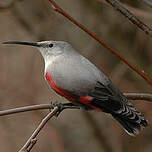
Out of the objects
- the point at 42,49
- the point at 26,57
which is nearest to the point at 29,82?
the point at 26,57

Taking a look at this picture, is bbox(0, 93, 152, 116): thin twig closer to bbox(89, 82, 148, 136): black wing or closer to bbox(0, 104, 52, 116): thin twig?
bbox(0, 104, 52, 116): thin twig

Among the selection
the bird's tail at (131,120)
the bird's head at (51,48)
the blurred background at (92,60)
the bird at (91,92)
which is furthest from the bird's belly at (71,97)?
the blurred background at (92,60)

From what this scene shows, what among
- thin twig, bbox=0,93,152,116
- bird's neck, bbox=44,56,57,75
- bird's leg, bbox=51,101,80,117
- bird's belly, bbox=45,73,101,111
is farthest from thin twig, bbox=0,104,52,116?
bird's neck, bbox=44,56,57,75

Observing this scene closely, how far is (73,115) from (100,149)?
4.69 ft

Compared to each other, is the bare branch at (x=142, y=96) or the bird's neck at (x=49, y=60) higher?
the bare branch at (x=142, y=96)

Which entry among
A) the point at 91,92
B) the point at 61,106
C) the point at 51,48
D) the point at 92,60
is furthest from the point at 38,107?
the point at 92,60

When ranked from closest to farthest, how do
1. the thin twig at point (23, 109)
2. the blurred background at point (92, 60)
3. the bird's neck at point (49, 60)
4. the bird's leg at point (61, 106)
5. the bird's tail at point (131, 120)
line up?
the thin twig at point (23, 109)
the bird's tail at point (131, 120)
the bird's leg at point (61, 106)
the bird's neck at point (49, 60)
the blurred background at point (92, 60)

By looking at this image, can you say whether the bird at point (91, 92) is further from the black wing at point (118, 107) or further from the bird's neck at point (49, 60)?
the bird's neck at point (49, 60)

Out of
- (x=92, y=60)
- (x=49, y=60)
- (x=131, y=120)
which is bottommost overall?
(x=92, y=60)

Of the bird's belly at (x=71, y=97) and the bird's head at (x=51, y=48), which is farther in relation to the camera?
the bird's head at (x=51, y=48)

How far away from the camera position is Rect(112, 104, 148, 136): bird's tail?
2.70 meters

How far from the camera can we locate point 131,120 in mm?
2748

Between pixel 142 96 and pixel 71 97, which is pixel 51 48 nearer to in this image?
pixel 71 97

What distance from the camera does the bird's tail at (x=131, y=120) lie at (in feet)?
8.86
